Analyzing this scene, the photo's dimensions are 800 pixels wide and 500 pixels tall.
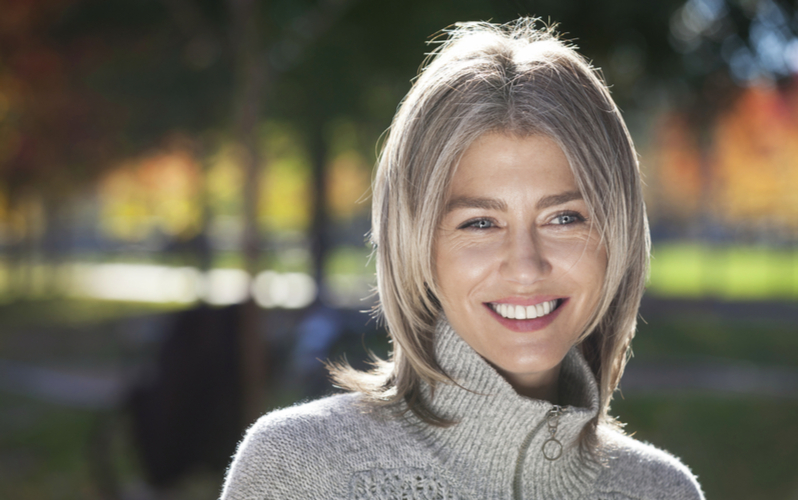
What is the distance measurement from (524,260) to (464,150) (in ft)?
0.90

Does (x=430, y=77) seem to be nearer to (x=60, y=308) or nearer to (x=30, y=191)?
(x=30, y=191)

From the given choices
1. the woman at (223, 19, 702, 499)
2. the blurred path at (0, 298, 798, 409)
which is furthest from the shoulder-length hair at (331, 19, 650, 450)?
the blurred path at (0, 298, 798, 409)

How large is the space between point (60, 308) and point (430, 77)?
1737cm

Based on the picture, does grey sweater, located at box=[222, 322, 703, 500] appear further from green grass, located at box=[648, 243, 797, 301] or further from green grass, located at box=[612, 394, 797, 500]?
green grass, located at box=[648, 243, 797, 301]

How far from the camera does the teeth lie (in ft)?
5.36

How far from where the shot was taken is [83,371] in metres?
9.90

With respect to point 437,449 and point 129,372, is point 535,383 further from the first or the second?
point 129,372

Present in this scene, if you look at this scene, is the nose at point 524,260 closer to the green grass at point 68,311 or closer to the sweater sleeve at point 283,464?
the sweater sleeve at point 283,464

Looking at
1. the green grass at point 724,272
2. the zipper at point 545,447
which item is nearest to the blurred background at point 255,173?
the zipper at point 545,447

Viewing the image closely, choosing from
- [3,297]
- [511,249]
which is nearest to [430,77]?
[511,249]

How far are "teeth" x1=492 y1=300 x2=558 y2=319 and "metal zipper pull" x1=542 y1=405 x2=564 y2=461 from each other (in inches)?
9.0

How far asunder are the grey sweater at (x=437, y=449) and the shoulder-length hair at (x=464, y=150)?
0.06 meters

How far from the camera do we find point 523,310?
163 cm

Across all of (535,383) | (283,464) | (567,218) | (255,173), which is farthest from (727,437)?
(283,464)
